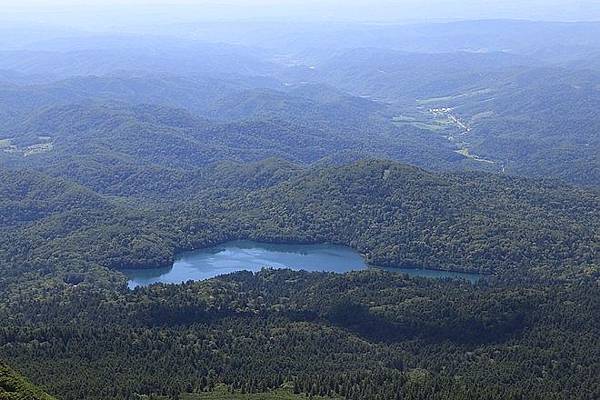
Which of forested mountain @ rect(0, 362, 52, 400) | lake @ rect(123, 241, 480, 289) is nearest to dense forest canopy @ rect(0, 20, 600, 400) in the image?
forested mountain @ rect(0, 362, 52, 400)

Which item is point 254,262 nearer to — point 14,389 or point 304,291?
point 304,291

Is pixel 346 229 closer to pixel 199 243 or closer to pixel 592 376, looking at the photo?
pixel 199 243

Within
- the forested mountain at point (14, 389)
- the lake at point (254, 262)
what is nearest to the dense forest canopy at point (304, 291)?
the forested mountain at point (14, 389)

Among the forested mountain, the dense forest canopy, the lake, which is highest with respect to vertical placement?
the forested mountain

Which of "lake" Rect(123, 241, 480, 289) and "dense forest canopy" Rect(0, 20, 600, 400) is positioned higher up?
"dense forest canopy" Rect(0, 20, 600, 400)

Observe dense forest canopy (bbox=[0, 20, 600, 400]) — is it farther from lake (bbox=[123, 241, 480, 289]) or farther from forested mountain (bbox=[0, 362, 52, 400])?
lake (bbox=[123, 241, 480, 289])

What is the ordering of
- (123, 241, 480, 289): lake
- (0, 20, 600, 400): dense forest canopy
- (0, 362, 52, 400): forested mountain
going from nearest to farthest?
(0, 362, 52, 400): forested mountain, (0, 20, 600, 400): dense forest canopy, (123, 241, 480, 289): lake

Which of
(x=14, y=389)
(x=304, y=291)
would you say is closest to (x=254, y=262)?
(x=304, y=291)

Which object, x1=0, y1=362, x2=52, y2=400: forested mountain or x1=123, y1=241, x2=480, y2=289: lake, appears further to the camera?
x1=123, y1=241, x2=480, y2=289: lake

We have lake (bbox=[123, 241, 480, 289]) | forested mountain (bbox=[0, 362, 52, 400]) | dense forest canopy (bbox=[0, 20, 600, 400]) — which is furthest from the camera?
lake (bbox=[123, 241, 480, 289])
